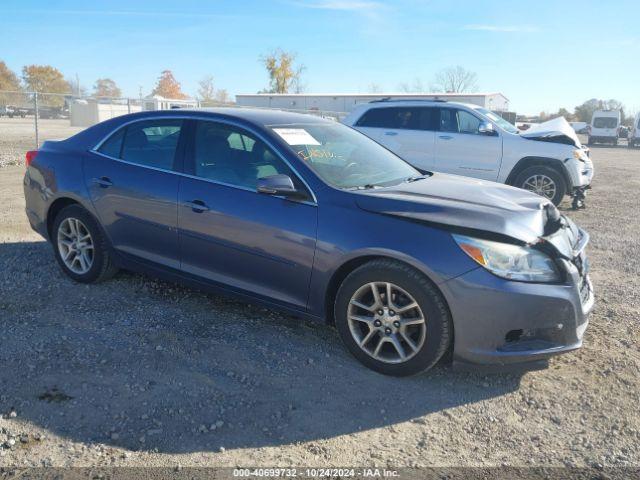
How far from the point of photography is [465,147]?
10016 mm

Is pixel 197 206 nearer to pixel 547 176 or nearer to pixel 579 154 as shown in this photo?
pixel 547 176

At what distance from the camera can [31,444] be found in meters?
2.74

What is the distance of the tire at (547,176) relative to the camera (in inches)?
373

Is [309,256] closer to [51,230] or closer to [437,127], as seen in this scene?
[51,230]

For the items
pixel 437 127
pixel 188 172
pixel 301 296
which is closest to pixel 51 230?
pixel 188 172

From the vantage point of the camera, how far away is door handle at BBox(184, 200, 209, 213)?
402 cm

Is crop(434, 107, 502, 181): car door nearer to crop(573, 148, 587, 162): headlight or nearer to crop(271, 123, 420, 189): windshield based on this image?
crop(573, 148, 587, 162): headlight

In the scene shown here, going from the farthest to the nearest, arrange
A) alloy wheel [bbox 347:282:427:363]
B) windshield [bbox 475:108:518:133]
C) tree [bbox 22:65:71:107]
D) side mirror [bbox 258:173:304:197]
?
tree [bbox 22:65:71:107], windshield [bbox 475:108:518:133], side mirror [bbox 258:173:304:197], alloy wheel [bbox 347:282:427:363]

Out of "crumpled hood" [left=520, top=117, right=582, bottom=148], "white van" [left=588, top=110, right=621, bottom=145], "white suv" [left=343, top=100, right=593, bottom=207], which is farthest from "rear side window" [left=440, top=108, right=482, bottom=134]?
"white van" [left=588, top=110, right=621, bottom=145]

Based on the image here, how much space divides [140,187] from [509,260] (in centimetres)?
286

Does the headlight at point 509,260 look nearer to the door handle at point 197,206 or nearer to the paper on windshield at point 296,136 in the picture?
the paper on windshield at point 296,136

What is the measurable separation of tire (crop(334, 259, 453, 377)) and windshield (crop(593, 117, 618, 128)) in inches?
1732

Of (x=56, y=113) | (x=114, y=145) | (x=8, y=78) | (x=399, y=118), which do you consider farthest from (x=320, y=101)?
(x=8, y=78)

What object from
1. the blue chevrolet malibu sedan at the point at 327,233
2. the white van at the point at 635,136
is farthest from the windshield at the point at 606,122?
the blue chevrolet malibu sedan at the point at 327,233
